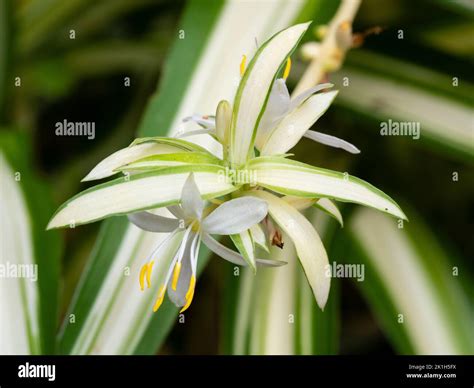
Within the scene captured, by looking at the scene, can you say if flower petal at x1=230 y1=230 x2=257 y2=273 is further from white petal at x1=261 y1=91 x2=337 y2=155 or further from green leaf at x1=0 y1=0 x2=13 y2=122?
green leaf at x1=0 y1=0 x2=13 y2=122

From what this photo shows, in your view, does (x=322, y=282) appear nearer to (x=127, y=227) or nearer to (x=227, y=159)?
(x=227, y=159)

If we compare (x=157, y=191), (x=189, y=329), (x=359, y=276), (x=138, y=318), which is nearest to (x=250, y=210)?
(x=157, y=191)

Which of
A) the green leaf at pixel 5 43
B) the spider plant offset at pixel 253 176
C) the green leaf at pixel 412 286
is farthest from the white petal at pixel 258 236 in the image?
the green leaf at pixel 5 43

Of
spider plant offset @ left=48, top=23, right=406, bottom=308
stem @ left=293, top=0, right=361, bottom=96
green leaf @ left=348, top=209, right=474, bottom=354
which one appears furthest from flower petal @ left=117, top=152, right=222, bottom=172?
green leaf @ left=348, top=209, right=474, bottom=354

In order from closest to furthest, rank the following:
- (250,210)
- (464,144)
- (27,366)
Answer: (250,210) < (27,366) < (464,144)

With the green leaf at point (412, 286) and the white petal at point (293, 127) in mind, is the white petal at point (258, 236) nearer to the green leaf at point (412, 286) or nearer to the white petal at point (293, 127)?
the white petal at point (293, 127)

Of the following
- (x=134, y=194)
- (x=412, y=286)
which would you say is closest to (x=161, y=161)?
(x=134, y=194)
